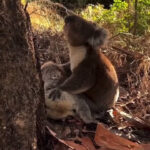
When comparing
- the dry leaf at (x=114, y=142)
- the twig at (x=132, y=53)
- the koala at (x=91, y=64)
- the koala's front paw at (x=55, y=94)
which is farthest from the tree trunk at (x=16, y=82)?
the twig at (x=132, y=53)

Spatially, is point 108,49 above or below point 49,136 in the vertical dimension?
above

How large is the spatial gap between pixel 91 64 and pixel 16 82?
63.2 inches

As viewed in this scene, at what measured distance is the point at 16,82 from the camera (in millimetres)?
2584

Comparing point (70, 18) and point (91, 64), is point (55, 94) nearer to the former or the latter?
point (91, 64)

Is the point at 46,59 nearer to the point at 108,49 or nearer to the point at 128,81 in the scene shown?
the point at 108,49

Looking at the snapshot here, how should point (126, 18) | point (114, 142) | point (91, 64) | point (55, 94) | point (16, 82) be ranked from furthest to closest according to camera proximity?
point (126, 18)
point (91, 64)
point (55, 94)
point (114, 142)
point (16, 82)

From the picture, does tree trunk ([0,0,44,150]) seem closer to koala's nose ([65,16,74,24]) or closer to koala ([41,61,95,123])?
koala ([41,61,95,123])

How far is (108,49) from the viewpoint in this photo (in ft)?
18.7

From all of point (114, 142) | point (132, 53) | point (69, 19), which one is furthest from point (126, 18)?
point (114, 142)

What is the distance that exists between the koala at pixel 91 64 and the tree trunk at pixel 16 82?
135 centimetres

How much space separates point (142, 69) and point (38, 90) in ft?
9.98

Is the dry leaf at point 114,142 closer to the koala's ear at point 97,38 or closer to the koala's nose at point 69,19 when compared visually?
the koala's ear at point 97,38

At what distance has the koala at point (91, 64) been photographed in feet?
13.3

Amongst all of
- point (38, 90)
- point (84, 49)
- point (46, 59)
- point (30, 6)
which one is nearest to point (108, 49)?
point (46, 59)
